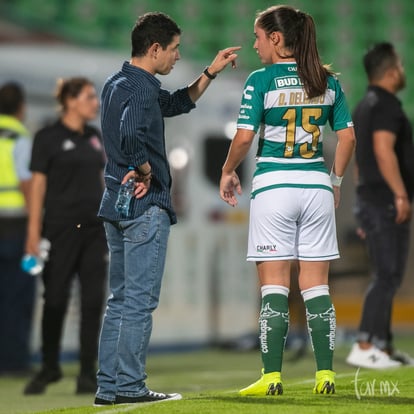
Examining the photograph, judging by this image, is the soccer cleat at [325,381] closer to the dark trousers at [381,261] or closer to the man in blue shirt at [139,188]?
the man in blue shirt at [139,188]

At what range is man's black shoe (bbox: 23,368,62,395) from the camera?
22.9 feet

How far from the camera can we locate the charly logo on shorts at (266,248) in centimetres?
500

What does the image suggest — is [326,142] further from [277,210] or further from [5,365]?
[277,210]

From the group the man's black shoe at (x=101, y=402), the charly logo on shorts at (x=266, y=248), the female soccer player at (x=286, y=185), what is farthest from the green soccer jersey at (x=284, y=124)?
the man's black shoe at (x=101, y=402)

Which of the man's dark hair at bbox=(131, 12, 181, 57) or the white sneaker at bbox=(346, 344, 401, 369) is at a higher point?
the man's dark hair at bbox=(131, 12, 181, 57)

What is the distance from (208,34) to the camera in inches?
650

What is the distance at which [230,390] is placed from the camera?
19.8 feet

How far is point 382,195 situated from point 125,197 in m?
2.49

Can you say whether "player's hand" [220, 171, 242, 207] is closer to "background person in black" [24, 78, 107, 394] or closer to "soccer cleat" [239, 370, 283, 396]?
"soccer cleat" [239, 370, 283, 396]

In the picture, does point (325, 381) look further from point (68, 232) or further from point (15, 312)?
point (15, 312)

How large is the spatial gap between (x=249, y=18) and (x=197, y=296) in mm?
6834

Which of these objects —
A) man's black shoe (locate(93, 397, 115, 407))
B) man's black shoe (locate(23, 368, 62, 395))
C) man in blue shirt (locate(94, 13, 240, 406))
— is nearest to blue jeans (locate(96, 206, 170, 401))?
man in blue shirt (locate(94, 13, 240, 406))

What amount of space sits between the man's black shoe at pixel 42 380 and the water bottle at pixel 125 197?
2.15 metres

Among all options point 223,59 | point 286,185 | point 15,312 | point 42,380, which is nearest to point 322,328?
point 286,185
